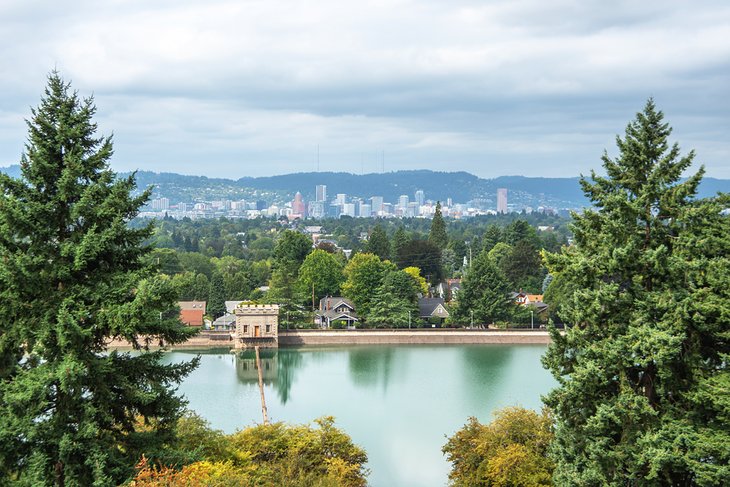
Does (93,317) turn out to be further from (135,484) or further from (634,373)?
(634,373)

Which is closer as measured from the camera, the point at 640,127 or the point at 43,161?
the point at 43,161

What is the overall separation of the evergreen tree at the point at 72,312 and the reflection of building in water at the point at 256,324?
28140 millimetres

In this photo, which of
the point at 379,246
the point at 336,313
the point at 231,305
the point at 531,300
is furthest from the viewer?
the point at 379,246

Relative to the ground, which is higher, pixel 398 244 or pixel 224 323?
pixel 398 244

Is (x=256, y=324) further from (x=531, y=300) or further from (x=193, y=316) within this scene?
(x=531, y=300)

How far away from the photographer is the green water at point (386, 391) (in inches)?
784

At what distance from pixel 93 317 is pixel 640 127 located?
24.0 feet

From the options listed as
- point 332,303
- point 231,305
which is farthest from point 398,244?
point 231,305

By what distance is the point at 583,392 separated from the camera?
998cm

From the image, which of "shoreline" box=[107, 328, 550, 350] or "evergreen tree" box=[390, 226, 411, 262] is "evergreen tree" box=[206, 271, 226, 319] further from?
"evergreen tree" box=[390, 226, 411, 262]

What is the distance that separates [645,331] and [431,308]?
3424 centimetres

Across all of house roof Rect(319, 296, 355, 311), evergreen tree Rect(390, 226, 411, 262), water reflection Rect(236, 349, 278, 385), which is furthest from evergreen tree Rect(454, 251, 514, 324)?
evergreen tree Rect(390, 226, 411, 262)

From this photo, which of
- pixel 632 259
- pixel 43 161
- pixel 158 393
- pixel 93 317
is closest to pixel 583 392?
pixel 632 259

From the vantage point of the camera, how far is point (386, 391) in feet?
89.4
